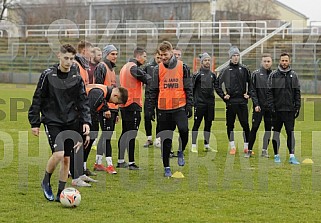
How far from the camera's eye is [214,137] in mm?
16469

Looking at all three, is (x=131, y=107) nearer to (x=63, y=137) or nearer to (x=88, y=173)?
(x=88, y=173)

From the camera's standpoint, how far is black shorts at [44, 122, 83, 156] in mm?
8586

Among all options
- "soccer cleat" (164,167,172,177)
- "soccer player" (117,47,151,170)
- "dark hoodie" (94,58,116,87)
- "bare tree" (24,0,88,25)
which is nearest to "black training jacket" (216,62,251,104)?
"soccer player" (117,47,151,170)

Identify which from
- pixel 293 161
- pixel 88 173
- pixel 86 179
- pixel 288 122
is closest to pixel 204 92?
pixel 288 122

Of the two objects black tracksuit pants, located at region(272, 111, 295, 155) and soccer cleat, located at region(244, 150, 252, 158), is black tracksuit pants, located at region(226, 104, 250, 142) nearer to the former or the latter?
soccer cleat, located at region(244, 150, 252, 158)

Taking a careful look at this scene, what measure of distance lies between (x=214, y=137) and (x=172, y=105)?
5848mm

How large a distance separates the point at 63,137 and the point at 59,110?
1.18 ft

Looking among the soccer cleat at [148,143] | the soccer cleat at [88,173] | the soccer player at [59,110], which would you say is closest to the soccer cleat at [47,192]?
the soccer player at [59,110]

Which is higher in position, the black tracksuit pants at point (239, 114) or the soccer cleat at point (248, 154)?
the black tracksuit pants at point (239, 114)

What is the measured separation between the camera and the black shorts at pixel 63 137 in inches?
338

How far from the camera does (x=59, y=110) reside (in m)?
8.73

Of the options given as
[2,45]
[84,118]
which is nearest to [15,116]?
[84,118]

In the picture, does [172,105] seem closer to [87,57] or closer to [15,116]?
[87,57]

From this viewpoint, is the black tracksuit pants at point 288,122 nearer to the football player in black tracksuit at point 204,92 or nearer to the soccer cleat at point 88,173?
the football player in black tracksuit at point 204,92
